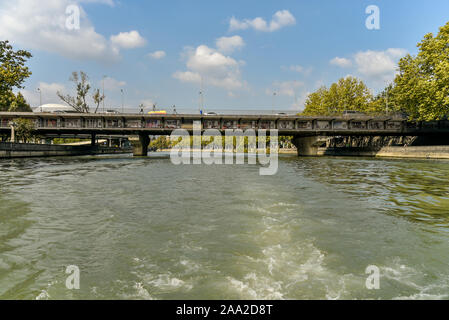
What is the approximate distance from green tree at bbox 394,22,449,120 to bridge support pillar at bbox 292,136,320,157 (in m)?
19.6

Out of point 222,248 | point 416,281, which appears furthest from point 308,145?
point 416,281

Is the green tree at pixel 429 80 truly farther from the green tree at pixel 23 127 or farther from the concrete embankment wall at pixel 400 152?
the green tree at pixel 23 127

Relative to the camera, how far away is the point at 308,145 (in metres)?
63.6

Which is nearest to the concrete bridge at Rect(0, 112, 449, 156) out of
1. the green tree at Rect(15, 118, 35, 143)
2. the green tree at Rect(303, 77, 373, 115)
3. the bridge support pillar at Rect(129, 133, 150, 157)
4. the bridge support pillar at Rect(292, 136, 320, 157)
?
the bridge support pillar at Rect(129, 133, 150, 157)

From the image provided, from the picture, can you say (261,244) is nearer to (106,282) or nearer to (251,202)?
(106,282)

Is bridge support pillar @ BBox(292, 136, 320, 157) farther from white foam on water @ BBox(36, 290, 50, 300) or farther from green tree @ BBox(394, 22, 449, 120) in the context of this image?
white foam on water @ BBox(36, 290, 50, 300)

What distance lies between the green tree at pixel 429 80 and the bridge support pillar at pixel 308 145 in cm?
1963

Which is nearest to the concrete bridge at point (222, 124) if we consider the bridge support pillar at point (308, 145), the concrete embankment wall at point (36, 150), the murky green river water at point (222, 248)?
the bridge support pillar at point (308, 145)

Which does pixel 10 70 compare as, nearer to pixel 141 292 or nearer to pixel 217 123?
pixel 217 123

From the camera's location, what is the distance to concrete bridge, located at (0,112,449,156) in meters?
53.7

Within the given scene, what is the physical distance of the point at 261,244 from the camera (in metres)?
5.86

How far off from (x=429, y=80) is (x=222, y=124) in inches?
1547
